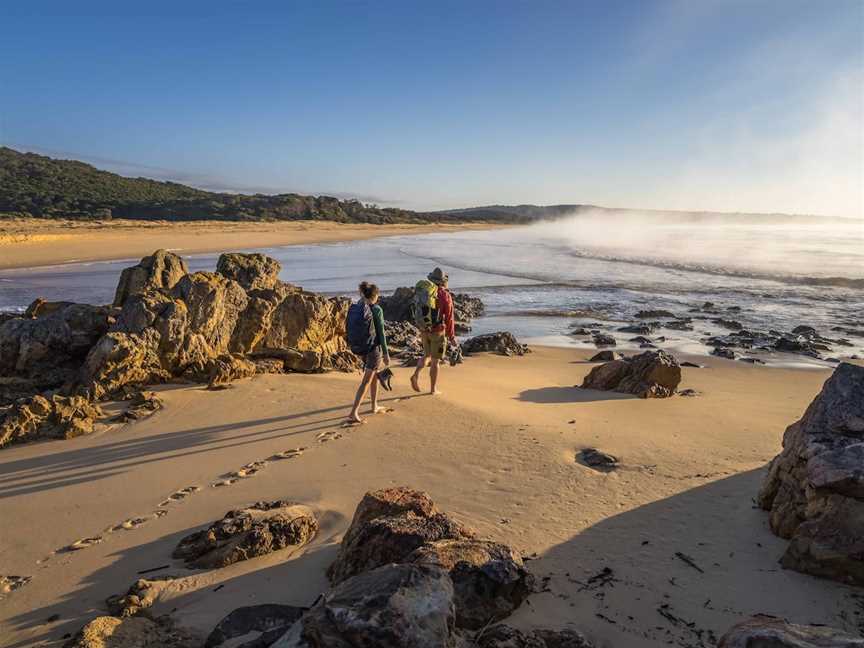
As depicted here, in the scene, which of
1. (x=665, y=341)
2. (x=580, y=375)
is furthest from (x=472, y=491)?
(x=665, y=341)

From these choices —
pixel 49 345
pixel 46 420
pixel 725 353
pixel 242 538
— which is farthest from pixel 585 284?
pixel 242 538

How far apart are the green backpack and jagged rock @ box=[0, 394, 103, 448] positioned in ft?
13.5

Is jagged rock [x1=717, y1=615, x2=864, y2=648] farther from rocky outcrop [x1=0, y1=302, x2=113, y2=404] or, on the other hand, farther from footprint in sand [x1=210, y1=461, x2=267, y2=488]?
rocky outcrop [x1=0, y1=302, x2=113, y2=404]

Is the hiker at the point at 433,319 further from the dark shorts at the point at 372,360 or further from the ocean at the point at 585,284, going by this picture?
the ocean at the point at 585,284

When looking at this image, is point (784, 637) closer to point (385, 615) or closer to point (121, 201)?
point (385, 615)

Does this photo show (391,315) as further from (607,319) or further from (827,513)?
(827,513)

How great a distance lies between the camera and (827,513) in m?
3.58

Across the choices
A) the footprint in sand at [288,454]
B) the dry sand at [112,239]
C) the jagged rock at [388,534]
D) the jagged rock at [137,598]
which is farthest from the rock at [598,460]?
the dry sand at [112,239]

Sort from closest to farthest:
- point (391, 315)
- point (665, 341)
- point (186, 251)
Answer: point (665, 341) < point (391, 315) < point (186, 251)

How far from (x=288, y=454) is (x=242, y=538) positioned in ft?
5.98

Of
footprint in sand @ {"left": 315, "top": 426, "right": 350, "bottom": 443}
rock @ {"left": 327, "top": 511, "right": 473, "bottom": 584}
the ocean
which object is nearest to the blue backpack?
footprint in sand @ {"left": 315, "top": 426, "right": 350, "bottom": 443}

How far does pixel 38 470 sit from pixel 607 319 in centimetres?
1395

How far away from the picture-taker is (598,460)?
555 cm

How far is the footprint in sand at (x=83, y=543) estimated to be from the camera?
4000 mm
